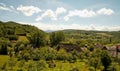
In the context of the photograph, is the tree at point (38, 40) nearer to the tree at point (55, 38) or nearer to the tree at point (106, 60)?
the tree at point (55, 38)

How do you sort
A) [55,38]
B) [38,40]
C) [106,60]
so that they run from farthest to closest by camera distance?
[55,38] < [38,40] < [106,60]

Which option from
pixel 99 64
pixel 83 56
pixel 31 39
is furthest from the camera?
pixel 31 39

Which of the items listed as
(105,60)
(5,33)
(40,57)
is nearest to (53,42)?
(5,33)

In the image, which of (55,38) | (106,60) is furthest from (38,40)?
(106,60)

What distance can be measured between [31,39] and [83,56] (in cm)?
5481

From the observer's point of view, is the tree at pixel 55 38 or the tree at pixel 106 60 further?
the tree at pixel 55 38

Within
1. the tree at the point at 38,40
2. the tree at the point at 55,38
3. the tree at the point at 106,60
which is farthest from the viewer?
the tree at the point at 55,38

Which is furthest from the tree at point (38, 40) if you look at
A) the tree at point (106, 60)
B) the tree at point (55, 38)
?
the tree at point (106, 60)

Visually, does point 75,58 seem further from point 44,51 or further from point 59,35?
point 59,35

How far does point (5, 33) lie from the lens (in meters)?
158

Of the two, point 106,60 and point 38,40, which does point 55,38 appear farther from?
point 106,60

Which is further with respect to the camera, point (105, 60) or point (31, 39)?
point (31, 39)

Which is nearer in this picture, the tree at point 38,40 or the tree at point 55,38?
the tree at point 38,40

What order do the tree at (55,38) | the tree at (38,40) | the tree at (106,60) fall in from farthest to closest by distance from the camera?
the tree at (55,38)
the tree at (38,40)
the tree at (106,60)
